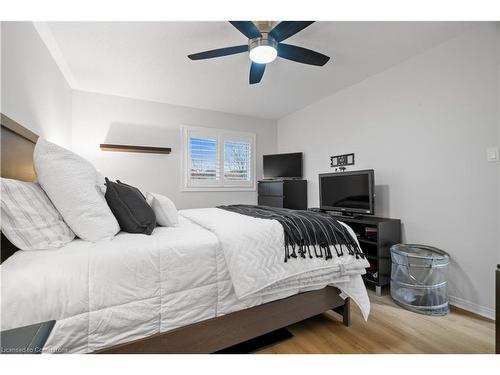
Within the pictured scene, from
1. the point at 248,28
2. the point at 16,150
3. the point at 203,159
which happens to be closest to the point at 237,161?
the point at 203,159

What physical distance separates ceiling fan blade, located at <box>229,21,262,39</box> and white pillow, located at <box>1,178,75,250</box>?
5.46ft

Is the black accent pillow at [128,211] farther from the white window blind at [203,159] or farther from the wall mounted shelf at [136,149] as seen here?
the white window blind at [203,159]

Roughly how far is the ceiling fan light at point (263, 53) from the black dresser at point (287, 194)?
2.18 metres

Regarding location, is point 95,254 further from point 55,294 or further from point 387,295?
point 387,295

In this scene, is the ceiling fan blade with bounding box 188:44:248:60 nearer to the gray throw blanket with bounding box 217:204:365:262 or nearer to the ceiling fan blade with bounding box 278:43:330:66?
the ceiling fan blade with bounding box 278:43:330:66

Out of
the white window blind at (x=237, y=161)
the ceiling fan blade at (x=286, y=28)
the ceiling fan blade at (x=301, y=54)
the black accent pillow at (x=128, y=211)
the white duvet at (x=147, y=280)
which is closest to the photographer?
the white duvet at (x=147, y=280)

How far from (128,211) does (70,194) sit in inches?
11.9

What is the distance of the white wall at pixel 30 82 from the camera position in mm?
1456

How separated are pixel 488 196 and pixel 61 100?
4503 mm

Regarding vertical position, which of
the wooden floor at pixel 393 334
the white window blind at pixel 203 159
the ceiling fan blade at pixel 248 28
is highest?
the ceiling fan blade at pixel 248 28

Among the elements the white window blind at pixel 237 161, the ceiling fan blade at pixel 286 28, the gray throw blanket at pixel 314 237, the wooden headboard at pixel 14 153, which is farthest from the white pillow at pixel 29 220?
the white window blind at pixel 237 161

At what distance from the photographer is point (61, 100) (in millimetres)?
2656

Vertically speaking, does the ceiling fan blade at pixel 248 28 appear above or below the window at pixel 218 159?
above
